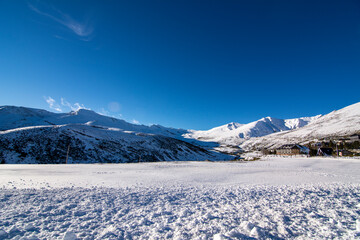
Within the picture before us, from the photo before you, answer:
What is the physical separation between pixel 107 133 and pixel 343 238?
281ft

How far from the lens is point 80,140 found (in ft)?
192

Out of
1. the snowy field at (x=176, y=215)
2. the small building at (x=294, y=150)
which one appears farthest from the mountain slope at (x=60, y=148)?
the small building at (x=294, y=150)

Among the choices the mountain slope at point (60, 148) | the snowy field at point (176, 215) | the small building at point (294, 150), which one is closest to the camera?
the snowy field at point (176, 215)

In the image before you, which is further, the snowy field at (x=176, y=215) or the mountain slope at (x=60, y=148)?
the mountain slope at (x=60, y=148)

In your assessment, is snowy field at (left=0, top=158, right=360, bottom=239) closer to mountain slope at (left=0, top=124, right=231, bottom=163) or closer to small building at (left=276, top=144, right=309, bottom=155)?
mountain slope at (left=0, top=124, right=231, bottom=163)

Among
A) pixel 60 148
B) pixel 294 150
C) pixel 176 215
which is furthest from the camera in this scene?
pixel 294 150

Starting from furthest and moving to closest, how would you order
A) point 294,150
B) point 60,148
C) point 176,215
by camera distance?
point 294,150 → point 60,148 → point 176,215

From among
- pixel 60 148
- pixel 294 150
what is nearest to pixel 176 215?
pixel 60 148

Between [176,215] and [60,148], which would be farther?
[60,148]

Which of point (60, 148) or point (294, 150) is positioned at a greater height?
point (294, 150)

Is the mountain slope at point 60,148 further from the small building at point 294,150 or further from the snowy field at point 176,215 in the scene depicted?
the small building at point 294,150

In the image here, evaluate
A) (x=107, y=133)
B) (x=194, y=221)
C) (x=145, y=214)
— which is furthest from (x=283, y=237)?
(x=107, y=133)

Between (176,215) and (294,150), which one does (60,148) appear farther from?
(294,150)

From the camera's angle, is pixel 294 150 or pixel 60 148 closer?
pixel 60 148
